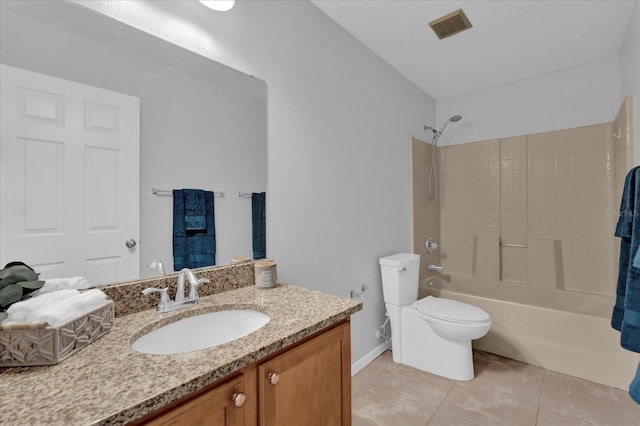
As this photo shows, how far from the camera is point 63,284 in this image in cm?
91

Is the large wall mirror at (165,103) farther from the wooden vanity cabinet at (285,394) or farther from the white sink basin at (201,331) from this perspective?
the wooden vanity cabinet at (285,394)

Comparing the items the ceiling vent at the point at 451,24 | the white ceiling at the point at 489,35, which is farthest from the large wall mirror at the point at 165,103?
the ceiling vent at the point at 451,24

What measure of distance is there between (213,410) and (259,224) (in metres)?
0.92

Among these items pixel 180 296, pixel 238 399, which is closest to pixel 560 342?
pixel 238 399

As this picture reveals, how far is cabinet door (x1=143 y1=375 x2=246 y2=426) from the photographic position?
627 mm

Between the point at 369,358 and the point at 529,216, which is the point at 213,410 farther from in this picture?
the point at 529,216

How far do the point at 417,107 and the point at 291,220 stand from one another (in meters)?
2.04

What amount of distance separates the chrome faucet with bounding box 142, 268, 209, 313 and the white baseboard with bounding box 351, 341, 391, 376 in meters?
1.45

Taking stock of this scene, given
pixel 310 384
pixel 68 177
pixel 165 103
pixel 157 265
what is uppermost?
pixel 165 103

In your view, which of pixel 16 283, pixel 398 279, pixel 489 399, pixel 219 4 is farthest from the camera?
pixel 398 279

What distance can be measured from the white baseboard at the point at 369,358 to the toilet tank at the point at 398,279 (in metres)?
0.41

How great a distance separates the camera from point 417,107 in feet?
9.85

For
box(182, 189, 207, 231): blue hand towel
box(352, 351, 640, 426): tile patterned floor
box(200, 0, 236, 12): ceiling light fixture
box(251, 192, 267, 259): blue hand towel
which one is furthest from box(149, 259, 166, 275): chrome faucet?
box(352, 351, 640, 426): tile patterned floor

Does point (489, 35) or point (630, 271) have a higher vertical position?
point (489, 35)
